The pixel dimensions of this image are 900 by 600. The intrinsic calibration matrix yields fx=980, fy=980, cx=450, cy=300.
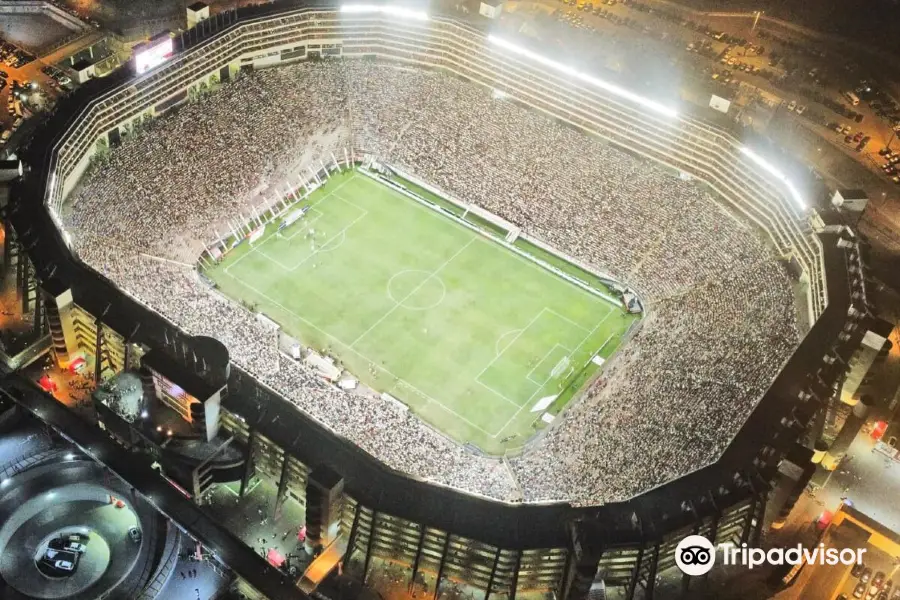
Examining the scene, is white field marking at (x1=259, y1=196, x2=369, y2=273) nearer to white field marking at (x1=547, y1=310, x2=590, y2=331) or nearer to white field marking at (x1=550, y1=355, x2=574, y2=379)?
white field marking at (x1=547, y1=310, x2=590, y2=331)

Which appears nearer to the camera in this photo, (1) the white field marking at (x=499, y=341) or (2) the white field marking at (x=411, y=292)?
(1) the white field marking at (x=499, y=341)

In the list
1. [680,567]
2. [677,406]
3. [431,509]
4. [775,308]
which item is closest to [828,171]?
[775,308]

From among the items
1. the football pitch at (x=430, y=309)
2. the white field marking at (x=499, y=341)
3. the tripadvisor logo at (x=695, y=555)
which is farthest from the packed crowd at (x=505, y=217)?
the white field marking at (x=499, y=341)

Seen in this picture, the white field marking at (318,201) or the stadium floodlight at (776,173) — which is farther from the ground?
the stadium floodlight at (776,173)

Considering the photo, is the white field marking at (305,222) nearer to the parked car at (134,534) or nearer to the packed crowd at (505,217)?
the packed crowd at (505,217)

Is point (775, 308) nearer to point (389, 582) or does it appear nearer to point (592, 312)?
point (592, 312)

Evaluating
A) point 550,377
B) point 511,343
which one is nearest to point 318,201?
point 511,343
